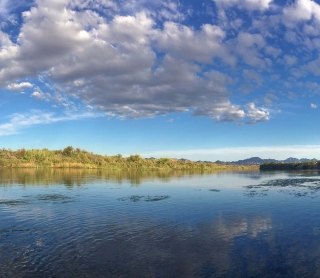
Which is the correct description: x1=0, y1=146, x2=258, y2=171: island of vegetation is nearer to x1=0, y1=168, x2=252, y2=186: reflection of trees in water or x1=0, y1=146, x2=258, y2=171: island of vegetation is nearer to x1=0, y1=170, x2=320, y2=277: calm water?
x1=0, y1=168, x2=252, y2=186: reflection of trees in water

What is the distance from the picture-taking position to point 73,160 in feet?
523

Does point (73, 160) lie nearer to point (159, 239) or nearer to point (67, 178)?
point (67, 178)

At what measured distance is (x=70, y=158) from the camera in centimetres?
16250

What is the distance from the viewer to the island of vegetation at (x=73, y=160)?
494 ft

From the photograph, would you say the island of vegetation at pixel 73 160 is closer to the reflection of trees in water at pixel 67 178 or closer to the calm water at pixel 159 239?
the reflection of trees in water at pixel 67 178

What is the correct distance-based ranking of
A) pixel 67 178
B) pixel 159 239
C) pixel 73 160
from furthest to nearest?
pixel 73 160
pixel 67 178
pixel 159 239

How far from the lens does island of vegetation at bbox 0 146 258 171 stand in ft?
494

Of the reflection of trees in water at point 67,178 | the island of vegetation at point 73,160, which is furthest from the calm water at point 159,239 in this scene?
the island of vegetation at point 73,160

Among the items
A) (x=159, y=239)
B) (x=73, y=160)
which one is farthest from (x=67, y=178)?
(x=73, y=160)

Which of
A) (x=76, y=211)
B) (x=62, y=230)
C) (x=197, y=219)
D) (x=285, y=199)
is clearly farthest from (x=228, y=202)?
(x=62, y=230)

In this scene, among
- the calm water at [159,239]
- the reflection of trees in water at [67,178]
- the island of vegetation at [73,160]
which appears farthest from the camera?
the island of vegetation at [73,160]

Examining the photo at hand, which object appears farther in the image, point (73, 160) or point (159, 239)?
point (73, 160)

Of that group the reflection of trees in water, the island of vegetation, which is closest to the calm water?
the reflection of trees in water

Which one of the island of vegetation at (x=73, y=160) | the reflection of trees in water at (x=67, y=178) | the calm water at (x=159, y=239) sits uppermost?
the island of vegetation at (x=73, y=160)
